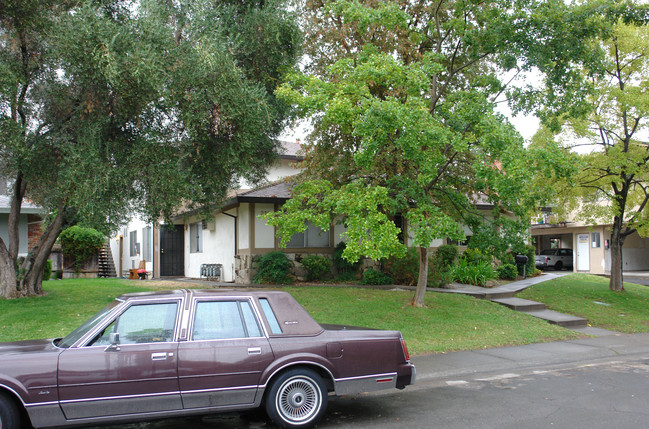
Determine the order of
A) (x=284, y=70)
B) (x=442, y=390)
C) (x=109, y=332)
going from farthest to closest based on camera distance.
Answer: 1. (x=284, y=70)
2. (x=442, y=390)
3. (x=109, y=332)

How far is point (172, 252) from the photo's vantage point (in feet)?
82.7

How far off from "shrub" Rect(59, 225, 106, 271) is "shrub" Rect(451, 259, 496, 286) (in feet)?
49.9

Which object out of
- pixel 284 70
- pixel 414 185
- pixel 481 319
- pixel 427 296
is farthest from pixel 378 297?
pixel 284 70

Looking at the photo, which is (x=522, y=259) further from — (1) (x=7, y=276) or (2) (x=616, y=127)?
(1) (x=7, y=276)

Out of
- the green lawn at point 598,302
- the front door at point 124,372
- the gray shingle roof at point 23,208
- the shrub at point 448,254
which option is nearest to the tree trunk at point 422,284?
the green lawn at point 598,302

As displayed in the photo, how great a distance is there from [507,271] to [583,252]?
18063mm

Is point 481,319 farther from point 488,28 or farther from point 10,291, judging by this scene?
point 10,291

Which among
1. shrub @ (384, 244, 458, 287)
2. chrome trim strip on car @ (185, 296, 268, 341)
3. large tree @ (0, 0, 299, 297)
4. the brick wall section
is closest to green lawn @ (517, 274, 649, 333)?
shrub @ (384, 244, 458, 287)

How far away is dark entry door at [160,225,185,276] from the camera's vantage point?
24962 millimetres

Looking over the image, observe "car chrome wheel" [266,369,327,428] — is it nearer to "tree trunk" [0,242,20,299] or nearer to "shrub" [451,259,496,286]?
"tree trunk" [0,242,20,299]

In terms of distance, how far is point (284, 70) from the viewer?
40.9 ft

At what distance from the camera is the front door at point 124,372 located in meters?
4.78

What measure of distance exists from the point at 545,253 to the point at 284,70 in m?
31.3

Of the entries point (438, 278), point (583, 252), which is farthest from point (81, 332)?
point (583, 252)
